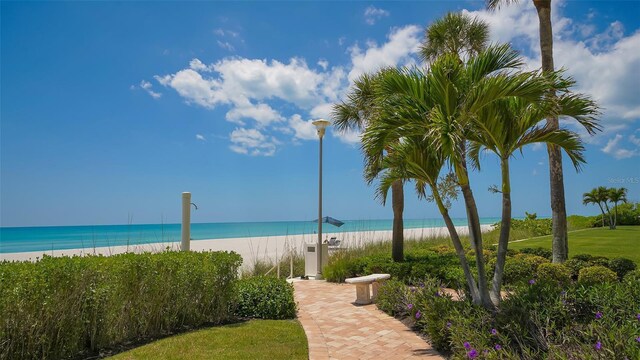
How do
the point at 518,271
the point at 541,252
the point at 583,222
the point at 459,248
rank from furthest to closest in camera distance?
1. the point at 583,222
2. the point at 541,252
3. the point at 518,271
4. the point at 459,248

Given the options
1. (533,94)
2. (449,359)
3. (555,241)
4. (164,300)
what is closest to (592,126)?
(533,94)

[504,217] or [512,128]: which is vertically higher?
[512,128]

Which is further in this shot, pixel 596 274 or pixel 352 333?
pixel 596 274

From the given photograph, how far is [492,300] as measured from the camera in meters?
5.68

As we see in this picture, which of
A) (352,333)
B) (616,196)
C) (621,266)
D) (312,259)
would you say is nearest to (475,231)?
(352,333)

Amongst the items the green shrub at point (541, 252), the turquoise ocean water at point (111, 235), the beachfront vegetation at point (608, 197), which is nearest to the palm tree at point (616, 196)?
the beachfront vegetation at point (608, 197)

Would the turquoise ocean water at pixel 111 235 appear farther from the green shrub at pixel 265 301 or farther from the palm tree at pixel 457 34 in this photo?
the palm tree at pixel 457 34

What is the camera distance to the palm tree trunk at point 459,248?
5.62m

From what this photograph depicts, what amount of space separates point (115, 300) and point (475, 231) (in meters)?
4.86

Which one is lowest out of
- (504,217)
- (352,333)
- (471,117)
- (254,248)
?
(254,248)

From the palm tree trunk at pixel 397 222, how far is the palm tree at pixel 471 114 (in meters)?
5.47

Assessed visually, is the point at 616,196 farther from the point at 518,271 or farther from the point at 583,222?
the point at 518,271

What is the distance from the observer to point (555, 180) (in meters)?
9.62

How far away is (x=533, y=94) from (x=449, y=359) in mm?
3330
